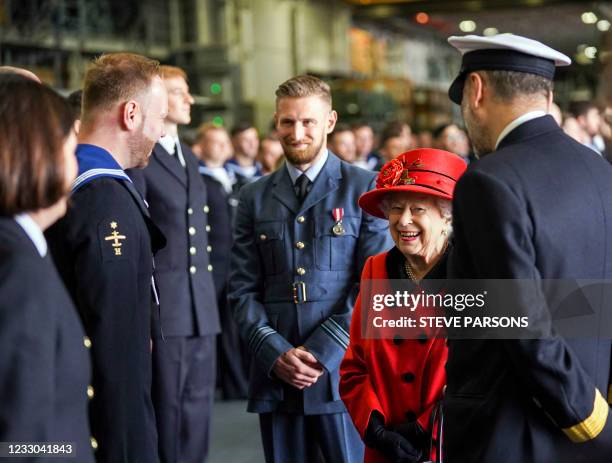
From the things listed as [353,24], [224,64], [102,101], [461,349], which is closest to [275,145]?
[102,101]

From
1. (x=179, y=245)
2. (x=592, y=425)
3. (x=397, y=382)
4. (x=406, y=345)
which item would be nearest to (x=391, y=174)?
(x=406, y=345)

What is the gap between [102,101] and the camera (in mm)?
3361

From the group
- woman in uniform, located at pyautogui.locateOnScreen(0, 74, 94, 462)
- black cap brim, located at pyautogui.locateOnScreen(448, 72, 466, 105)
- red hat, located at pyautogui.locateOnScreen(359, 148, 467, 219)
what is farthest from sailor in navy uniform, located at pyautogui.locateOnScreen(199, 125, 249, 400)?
woman in uniform, located at pyautogui.locateOnScreen(0, 74, 94, 462)

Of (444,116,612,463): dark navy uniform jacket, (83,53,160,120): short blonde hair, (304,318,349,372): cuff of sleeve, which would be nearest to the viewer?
(444,116,612,463): dark navy uniform jacket

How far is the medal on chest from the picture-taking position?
3.92m

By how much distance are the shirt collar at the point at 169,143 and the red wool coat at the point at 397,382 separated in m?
2.12

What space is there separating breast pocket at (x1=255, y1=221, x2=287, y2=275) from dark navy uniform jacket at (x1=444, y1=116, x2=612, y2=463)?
4.79 ft

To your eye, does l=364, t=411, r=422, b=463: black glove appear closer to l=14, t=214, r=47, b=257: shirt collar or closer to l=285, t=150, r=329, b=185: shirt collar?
l=285, t=150, r=329, b=185: shirt collar

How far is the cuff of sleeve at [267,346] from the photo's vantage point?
384cm

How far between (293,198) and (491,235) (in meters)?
1.72

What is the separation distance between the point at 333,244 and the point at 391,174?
74cm

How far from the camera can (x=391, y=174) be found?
3.24 m

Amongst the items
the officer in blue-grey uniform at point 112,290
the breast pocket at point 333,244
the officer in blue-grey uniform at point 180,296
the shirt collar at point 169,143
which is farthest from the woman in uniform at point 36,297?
the shirt collar at point 169,143

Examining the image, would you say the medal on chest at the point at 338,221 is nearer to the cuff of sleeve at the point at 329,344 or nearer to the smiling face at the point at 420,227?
the cuff of sleeve at the point at 329,344
